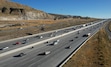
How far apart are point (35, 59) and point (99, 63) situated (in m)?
14.5

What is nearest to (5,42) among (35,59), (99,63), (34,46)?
(34,46)

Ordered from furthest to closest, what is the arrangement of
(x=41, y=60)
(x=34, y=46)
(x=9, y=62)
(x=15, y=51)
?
(x=34, y=46)
(x=15, y=51)
(x=41, y=60)
(x=9, y=62)

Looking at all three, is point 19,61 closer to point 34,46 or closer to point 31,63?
point 31,63

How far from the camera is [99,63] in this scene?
41.7 metres

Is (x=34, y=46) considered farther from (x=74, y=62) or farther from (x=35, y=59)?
(x=74, y=62)

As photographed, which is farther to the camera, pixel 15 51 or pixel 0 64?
pixel 15 51

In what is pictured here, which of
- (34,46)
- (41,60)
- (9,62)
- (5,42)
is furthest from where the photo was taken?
(5,42)

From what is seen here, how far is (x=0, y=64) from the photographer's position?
121ft

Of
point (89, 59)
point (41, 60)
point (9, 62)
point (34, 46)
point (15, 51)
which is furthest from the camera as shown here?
point (34, 46)

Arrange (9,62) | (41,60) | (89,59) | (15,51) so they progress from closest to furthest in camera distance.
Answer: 1. (9,62)
2. (41,60)
3. (89,59)
4. (15,51)

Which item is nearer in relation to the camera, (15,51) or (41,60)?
(41,60)

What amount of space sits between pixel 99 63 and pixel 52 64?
1124 centimetres

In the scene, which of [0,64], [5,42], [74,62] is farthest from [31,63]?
[5,42]

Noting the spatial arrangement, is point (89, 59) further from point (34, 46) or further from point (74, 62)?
point (34, 46)
